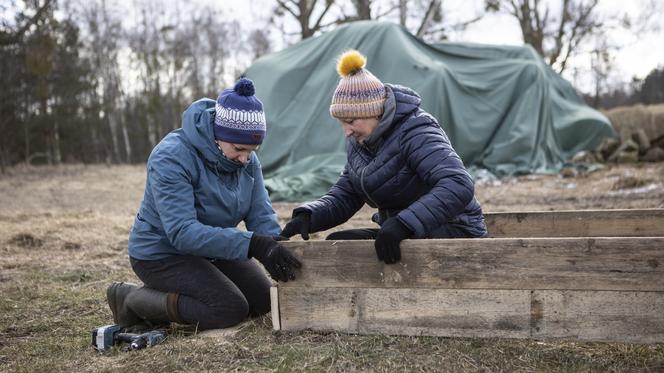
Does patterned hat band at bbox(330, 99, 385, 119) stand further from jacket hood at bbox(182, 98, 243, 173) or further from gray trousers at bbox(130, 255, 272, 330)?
gray trousers at bbox(130, 255, 272, 330)

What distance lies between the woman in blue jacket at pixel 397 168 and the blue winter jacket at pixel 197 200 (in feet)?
1.08

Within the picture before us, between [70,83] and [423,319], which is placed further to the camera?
[70,83]

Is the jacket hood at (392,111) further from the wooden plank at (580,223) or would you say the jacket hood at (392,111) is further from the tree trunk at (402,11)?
the tree trunk at (402,11)

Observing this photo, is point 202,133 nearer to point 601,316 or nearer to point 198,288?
point 198,288

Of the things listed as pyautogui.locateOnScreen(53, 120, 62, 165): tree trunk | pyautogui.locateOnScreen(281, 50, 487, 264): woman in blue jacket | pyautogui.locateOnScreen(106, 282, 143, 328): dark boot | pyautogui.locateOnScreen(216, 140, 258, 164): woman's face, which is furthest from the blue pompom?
pyautogui.locateOnScreen(53, 120, 62, 165): tree trunk

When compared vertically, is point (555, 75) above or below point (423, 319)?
above

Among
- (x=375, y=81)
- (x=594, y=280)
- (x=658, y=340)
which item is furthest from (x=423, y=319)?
(x=375, y=81)

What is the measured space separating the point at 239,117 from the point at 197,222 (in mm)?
562

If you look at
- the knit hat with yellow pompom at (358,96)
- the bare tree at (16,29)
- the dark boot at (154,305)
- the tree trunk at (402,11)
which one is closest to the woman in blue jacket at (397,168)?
the knit hat with yellow pompom at (358,96)

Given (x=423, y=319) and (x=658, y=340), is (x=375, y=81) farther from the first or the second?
(x=658, y=340)

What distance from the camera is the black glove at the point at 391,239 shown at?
261 cm

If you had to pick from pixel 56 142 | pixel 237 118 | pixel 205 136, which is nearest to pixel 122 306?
pixel 205 136

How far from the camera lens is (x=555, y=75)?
13.6 metres

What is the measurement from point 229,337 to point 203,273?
1.32ft
